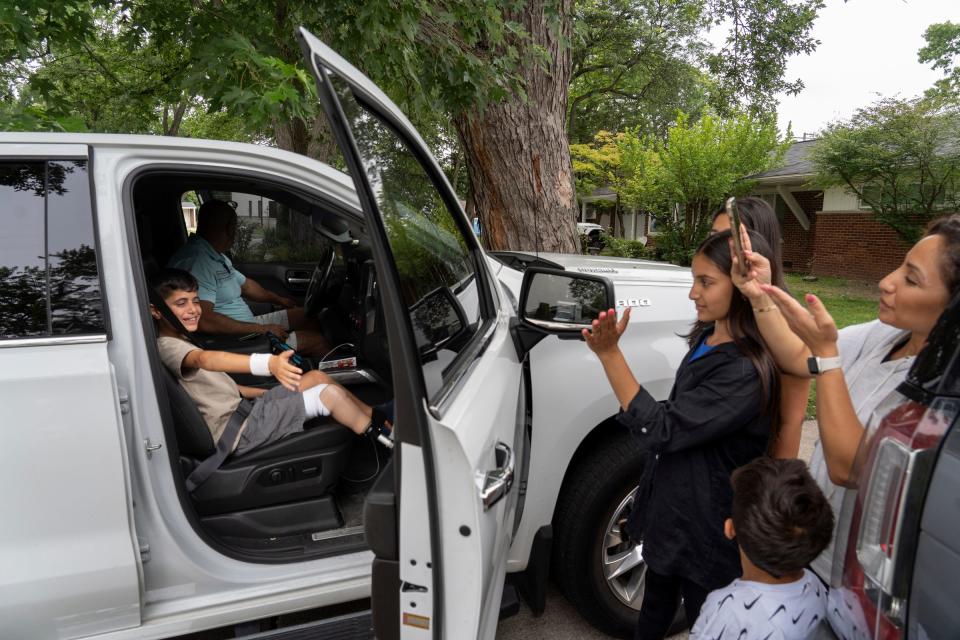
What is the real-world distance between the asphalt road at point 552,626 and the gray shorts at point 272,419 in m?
1.24

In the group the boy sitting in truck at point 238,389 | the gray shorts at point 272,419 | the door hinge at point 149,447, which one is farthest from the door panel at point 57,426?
the gray shorts at point 272,419

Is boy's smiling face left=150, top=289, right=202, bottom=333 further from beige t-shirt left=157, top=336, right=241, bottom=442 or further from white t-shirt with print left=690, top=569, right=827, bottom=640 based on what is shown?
white t-shirt with print left=690, top=569, right=827, bottom=640

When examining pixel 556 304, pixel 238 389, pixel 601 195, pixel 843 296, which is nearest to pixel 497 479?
pixel 556 304

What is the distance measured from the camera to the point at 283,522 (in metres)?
2.41

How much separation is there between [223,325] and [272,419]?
1.40 metres

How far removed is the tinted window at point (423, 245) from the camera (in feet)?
4.75

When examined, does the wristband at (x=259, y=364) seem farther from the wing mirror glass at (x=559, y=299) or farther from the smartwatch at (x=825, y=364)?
the smartwatch at (x=825, y=364)

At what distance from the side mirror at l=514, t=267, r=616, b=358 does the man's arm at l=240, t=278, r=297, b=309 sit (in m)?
2.80

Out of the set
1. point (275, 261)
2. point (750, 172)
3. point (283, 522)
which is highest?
point (750, 172)

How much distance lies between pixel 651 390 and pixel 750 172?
1301 cm

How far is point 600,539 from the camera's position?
2402mm

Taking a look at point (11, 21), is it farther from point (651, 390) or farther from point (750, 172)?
point (750, 172)

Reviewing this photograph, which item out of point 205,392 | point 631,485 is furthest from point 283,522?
point 631,485

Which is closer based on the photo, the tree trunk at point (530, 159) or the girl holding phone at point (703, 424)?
the girl holding phone at point (703, 424)
